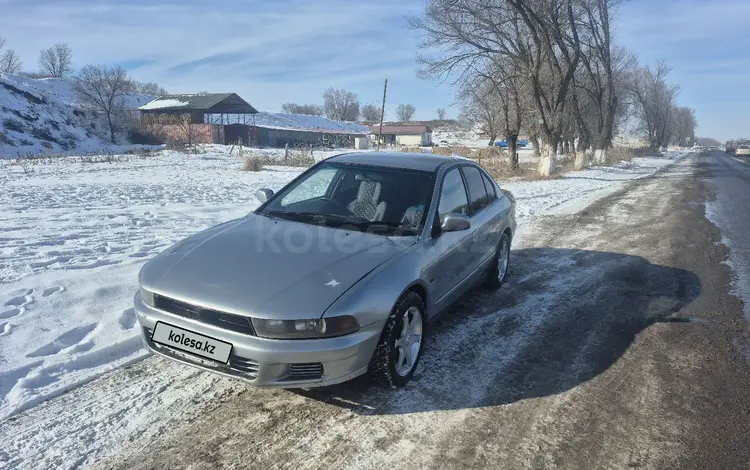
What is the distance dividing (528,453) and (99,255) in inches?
208

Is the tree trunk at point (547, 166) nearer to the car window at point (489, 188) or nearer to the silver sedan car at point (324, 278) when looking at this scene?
the car window at point (489, 188)

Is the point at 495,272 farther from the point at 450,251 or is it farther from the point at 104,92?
the point at 104,92

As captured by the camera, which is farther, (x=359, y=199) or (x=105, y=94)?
(x=105, y=94)

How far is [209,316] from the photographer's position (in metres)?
2.84

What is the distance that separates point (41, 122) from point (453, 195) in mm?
52722

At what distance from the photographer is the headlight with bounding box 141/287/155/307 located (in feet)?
10.2

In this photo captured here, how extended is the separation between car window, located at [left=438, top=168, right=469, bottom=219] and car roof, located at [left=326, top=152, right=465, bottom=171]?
160mm

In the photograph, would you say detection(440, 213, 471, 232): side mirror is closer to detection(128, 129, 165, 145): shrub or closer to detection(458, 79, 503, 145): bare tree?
detection(458, 79, 503, 145): bare tree

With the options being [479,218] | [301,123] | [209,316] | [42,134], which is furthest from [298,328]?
[301,123]

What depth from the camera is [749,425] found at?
2.96 meters

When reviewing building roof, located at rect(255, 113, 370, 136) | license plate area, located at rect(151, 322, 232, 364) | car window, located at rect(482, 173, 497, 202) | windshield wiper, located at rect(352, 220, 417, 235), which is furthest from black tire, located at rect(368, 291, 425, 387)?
building roof, located at rect(255, 113, 370, 136)

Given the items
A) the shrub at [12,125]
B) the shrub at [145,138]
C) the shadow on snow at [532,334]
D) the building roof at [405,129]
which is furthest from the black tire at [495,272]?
the building roof at [405,129]

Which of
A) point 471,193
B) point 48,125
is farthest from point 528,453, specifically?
point 48,125

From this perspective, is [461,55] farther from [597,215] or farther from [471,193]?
[471,193]
